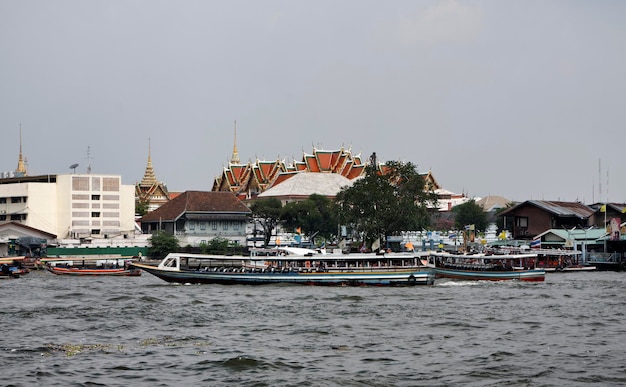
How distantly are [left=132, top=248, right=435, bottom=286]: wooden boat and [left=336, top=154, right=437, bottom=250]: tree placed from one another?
20.5 m

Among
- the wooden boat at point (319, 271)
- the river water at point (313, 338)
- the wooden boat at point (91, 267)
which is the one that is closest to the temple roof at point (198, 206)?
the wooden boat at point (91, 267)

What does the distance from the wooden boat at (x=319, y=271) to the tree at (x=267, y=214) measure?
137 feet

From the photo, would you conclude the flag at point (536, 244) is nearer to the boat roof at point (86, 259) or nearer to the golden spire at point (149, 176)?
the boat roof at point (86, 259)

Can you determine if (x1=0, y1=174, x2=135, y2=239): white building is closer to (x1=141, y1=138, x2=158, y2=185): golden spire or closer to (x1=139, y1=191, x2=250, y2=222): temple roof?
(x1=139, y1=191, x2=250, y2=222): temple roof

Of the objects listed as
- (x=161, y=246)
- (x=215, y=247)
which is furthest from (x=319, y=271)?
(x=215, y=247)

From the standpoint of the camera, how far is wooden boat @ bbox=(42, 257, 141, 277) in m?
68.1

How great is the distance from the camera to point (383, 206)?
72750 mm

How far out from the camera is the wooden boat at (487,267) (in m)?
56.7

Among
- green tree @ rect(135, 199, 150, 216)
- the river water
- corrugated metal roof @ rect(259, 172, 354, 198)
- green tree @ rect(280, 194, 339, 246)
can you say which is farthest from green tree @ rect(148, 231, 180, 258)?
the river water

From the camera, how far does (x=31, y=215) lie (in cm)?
9069

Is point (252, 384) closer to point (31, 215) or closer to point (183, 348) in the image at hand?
point (183, 348)

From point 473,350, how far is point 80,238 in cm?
6643

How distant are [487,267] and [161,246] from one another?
117 feet

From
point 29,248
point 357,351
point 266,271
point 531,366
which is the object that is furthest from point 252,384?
point 29,248
